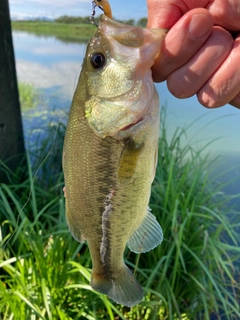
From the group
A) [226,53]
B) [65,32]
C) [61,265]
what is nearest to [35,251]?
[61,265]

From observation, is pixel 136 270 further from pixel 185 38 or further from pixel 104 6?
pixel 104 6

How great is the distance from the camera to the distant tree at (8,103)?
2.72 m

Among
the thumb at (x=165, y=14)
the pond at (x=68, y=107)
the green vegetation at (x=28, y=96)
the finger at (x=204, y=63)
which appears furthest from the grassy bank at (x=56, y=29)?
the finger at (x=204, y=63)

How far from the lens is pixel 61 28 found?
6.62 meters

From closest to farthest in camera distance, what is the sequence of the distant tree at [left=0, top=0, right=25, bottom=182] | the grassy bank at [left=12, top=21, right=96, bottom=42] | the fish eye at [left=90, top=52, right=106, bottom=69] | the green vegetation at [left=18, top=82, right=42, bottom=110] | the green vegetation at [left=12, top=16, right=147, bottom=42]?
the fish eye at [left=90, top=52, right=106, bottom=69]
the distant tree at [left=0, top=0, right=25, bottom=182]
the green vegetation at [left=18, top=82, right=42, bottom=110]
the green vegetation at [left=12, top=16, right=147, bottom=42]
the grassy bank at [left=12, top=21, right=96, bottom=42]

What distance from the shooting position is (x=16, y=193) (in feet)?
8.78

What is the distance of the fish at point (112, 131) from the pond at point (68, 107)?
1.24m

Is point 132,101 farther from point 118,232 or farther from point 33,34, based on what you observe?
point 33,34

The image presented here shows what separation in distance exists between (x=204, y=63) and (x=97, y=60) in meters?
0.33

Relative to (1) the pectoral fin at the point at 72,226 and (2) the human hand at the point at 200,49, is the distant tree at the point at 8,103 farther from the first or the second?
(2) the human hand at the point at 200,49

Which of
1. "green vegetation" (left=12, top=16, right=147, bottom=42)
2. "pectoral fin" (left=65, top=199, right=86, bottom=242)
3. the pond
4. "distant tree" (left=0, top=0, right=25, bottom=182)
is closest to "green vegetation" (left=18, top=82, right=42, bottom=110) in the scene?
the pond

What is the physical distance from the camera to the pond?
350cm

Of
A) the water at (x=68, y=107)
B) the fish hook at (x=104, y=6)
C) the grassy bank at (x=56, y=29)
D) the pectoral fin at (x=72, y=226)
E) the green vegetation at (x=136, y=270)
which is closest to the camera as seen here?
the fish hook at (x=104, y=6)

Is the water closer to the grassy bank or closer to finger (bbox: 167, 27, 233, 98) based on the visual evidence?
the grassy bank
